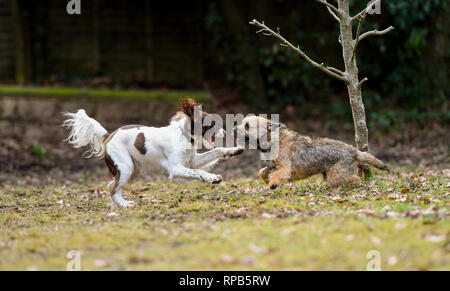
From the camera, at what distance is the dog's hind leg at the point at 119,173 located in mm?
8070

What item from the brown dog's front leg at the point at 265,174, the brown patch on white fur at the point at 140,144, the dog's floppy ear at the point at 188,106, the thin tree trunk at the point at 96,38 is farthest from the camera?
the thin tree trunk at the point at 96,38

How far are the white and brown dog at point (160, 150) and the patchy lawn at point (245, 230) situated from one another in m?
0.45

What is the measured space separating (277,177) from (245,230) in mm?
2357

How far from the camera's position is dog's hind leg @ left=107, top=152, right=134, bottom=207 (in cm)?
807

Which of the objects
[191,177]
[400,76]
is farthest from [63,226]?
[400,76]

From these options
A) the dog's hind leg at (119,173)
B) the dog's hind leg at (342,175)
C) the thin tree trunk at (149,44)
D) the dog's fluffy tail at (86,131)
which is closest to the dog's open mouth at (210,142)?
the dog's hind leg at (119,173)

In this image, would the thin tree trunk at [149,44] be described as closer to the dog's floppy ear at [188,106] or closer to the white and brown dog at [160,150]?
the white and brown dog at [160,150]

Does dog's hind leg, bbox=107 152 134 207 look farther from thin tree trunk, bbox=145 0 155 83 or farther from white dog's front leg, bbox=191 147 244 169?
thin tree trunk, bbox=145 0 155 83

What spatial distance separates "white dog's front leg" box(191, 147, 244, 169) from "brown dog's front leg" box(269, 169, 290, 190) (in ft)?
1.95

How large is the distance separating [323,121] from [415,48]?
127 inches

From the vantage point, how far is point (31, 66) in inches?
714

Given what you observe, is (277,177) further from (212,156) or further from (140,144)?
(140,144)

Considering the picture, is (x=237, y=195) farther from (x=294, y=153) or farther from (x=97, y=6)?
(x=97, y=6)

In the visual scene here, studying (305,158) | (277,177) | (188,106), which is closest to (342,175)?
(305,158)
